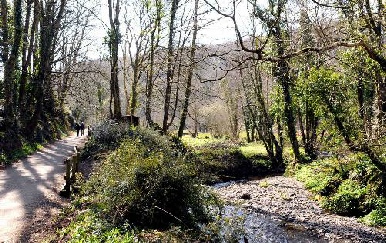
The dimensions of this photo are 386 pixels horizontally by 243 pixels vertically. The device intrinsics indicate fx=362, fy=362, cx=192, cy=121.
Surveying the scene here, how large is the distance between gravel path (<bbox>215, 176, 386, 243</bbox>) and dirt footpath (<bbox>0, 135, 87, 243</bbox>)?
16.9ft

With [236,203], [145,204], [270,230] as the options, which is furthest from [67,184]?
[270,230]

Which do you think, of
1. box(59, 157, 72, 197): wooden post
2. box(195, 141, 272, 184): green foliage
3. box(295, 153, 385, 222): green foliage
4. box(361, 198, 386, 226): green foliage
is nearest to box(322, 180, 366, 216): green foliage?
box(295, 153, 385, 222): green foliage

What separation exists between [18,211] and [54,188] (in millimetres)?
2503

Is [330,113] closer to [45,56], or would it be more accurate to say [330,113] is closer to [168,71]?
[168,71]

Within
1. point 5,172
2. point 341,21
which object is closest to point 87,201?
point 5,172

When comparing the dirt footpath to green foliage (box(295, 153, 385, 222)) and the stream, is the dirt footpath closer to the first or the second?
the stream

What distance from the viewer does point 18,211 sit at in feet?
29.6

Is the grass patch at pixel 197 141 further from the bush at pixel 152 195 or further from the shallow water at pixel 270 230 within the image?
the bush at pixel 152 195

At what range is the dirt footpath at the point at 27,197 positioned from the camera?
800 cm

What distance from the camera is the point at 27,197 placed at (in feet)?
33.5

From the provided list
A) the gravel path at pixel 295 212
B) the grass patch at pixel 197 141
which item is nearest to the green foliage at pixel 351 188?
the gravel path at pixel 295 212

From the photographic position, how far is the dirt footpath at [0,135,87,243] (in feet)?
26.2

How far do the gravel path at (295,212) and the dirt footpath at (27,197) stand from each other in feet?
16.9

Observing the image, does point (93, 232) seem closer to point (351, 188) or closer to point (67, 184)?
point (67, 184)
